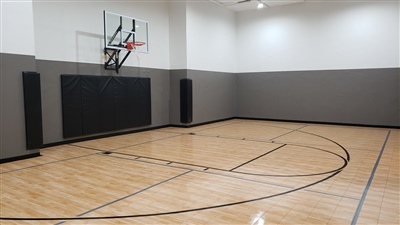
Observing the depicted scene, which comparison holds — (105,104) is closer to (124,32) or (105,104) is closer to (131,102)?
(131,102)

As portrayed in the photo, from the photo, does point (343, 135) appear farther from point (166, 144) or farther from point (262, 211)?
point (262, 211)

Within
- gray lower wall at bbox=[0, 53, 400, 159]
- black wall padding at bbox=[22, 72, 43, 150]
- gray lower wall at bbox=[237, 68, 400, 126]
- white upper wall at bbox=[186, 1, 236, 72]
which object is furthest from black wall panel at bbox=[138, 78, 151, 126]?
gray lower wall at bbox=[237, 68, 400, 126]

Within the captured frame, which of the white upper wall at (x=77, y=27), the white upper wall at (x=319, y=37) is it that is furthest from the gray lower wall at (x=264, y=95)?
the white upper wall at (x=319, y=37)

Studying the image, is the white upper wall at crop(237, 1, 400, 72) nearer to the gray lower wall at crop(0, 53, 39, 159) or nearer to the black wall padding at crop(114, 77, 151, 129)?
the black wall padding at crop(114, 77, 151, 129)

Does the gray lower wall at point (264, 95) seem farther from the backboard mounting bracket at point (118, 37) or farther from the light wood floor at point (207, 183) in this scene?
the light wood floor at point (207, 183)

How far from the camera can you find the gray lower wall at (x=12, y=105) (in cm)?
499

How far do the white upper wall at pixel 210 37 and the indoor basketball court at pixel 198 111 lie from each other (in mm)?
63

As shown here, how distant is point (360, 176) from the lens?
410 cm

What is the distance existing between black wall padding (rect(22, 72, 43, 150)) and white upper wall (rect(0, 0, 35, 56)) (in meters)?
0.45

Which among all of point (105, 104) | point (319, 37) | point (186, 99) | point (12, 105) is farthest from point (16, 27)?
point (319, 37)

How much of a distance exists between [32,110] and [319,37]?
8473 mm

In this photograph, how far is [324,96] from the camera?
9875 mm

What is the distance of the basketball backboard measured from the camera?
23.1ft

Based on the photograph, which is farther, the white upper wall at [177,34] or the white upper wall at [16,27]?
the white upper wall at [177,34]
